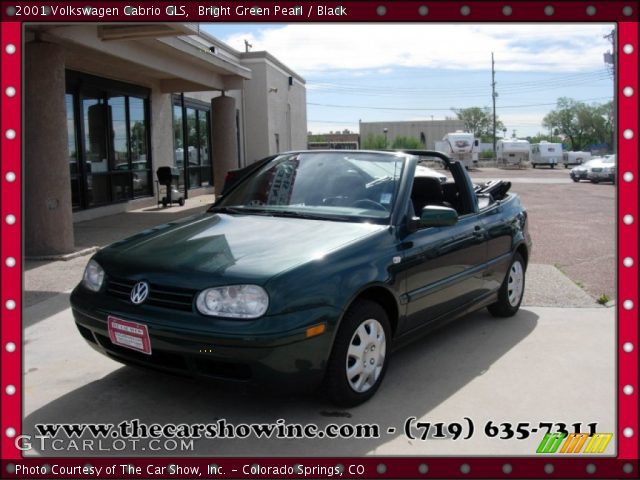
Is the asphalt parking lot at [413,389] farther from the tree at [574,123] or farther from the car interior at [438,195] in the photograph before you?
the tree at [574,123]

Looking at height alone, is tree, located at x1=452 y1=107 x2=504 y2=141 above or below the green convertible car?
above

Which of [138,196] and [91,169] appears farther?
[138,196]

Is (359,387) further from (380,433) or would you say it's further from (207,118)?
(207,118)

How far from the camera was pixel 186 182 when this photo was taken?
62.6ft

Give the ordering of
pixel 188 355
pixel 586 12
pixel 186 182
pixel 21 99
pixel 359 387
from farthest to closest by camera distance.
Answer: pixel 186 182
pixel 359 387
pixel 188 355
pixel 21 99
pixel 586 12

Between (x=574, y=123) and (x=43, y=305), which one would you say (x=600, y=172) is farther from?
(x=574, y=123)

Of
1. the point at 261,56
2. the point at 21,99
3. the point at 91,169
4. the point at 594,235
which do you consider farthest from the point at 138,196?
the point at 21,99

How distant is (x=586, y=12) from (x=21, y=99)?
6.16 feet

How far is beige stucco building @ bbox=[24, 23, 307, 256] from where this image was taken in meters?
8.73

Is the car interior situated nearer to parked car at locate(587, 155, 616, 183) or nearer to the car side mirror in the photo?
the car side mirror

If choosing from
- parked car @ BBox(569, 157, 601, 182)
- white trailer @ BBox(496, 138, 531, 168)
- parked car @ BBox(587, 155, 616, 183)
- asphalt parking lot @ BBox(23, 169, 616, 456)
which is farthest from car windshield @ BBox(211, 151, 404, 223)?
white trailer @ BBox(496, 138, 531, 168)

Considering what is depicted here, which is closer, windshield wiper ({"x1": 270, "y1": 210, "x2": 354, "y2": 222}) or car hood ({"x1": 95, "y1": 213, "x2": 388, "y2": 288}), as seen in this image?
car hood ({"x1": 95, "y1": 213, "x2": 388, "y2": 288})

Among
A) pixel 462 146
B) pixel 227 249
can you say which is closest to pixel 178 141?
pixel 227 249

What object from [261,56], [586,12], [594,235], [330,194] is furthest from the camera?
[261,56]
